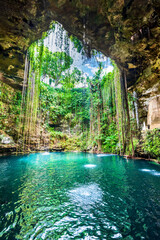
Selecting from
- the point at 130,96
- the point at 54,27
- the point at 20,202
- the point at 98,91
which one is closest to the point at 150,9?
the point at 54,27

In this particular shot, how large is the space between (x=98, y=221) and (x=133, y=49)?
20.8 ft

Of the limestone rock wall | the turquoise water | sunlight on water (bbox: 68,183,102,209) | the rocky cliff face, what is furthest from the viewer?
the limestone rock wall

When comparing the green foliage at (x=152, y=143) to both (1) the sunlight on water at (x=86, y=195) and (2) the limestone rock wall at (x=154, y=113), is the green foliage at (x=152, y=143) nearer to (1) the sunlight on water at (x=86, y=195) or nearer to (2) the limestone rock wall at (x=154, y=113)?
(2) the limestone rock wall at (x=154, y=113)

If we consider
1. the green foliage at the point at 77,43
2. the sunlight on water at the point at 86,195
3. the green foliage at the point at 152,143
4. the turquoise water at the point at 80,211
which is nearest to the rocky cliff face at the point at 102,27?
the green foliage at the point at 77,43

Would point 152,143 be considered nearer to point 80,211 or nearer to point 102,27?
point 80,211

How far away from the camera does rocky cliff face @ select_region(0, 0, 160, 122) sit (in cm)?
401

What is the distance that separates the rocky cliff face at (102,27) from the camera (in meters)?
4.01

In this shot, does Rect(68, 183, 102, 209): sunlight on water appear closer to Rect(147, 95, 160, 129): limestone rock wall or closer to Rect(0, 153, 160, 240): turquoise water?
Rect(0, 153, 160, 240): turquoise water

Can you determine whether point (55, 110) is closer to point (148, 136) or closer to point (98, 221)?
point (148, 136)

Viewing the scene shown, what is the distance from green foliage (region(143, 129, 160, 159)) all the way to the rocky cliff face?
2.52 meters

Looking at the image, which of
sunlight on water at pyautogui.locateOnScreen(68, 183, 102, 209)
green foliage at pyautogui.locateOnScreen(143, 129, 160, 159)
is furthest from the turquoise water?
green foliage at pyautogui.locateOnScreen(143, 129, 160, 159)

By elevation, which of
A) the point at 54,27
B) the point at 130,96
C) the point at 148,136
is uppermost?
the point at 54,27

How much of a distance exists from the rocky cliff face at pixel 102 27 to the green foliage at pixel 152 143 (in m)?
2.52

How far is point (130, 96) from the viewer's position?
840cm
